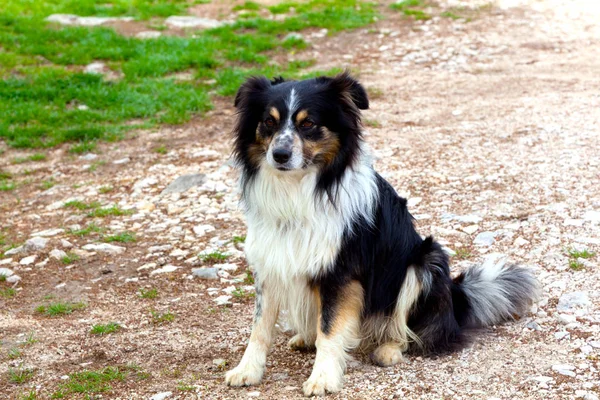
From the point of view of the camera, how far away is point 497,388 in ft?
13.6

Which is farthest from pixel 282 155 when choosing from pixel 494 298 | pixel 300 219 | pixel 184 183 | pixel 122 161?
pixel 122 161

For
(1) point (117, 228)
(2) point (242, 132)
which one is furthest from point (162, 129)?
(2) point (242, 132)

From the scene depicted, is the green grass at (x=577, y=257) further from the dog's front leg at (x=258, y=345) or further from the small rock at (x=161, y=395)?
the small rock at (x=161, y=395)

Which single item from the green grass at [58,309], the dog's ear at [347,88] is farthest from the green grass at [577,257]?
the green grass at [58,309]

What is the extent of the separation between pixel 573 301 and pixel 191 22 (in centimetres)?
1126

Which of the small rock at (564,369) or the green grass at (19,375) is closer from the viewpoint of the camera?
the small rock at (564,369)

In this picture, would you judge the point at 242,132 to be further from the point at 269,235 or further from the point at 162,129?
the point at 162,129

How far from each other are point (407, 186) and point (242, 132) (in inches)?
138

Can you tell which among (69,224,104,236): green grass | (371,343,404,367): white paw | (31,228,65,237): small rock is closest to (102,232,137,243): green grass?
(69,224,104,236): green grass

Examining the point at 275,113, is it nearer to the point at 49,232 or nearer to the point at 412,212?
the point at 412,212

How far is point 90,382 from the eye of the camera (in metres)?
4.63

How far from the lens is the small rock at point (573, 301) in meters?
5.02

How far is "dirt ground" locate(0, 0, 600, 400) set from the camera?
4.55 metres

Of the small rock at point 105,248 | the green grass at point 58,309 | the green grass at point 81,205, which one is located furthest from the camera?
the green grass at point 81,205
